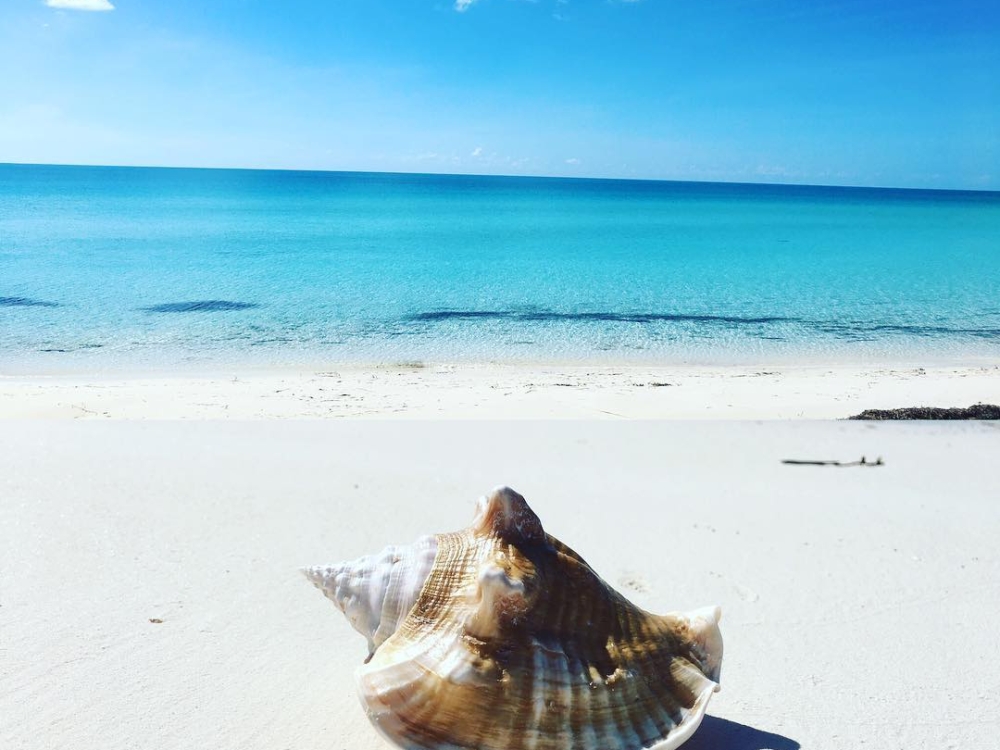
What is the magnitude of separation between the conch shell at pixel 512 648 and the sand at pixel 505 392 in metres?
7.00

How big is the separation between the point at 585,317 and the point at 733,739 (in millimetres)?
16858

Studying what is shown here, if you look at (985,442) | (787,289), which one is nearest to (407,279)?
(787,289)

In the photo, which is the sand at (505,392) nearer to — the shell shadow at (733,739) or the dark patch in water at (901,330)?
the dark patch in water at (901,330)

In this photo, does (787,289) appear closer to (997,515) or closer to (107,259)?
(997,515)

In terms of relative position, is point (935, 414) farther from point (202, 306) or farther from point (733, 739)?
point (202, 306)

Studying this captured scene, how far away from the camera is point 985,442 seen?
674 cm

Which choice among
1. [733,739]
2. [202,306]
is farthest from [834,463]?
[202,306]

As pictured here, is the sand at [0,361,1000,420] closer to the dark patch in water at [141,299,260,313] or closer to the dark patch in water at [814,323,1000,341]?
the dark patch in water at [814,323,1000,341]

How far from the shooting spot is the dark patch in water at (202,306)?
1944cm

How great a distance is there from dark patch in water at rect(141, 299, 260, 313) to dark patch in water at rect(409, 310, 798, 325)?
4.55m

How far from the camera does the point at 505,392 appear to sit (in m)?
11.4

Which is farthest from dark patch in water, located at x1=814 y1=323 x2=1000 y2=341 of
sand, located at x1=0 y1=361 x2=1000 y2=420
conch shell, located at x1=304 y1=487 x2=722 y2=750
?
conch shell, located at x1=304 y1=487 x2=722 y2=750

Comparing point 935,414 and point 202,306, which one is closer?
point 935,414

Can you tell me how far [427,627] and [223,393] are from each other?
386 inches
